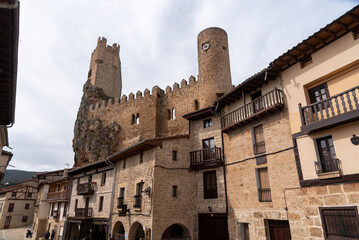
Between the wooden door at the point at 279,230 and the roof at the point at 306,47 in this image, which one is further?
the wooden door at the point at 279,230

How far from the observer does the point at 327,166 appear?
930 centimetres

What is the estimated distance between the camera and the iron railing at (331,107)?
27.9 ft

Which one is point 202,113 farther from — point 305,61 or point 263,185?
point 305,61

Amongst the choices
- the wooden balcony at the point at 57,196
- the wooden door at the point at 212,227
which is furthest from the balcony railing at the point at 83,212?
the wooden door at the point at 212,227

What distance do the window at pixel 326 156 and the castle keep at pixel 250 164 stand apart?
38mm

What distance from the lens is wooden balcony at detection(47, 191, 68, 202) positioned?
26.2m

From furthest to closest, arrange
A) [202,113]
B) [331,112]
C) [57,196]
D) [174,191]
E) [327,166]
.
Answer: [57,196] < [202,113] < [174,191] < [331,112] < [327,166]

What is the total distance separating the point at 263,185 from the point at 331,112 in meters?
4.82

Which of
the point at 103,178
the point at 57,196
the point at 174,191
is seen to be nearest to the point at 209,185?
the point at 174,191

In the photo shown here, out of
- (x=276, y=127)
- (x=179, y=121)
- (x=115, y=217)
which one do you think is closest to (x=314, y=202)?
(x=276, y=127)

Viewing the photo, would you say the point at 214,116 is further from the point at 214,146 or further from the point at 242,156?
the point at 242,156

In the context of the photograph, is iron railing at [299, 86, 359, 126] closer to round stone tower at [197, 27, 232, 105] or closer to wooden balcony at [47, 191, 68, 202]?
round stone tower at [197, 27, 232, 105]

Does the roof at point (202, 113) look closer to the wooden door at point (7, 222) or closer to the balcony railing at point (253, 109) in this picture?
the balcony railing at point (253, 109)

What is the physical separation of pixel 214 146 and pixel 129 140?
59.2 feet
